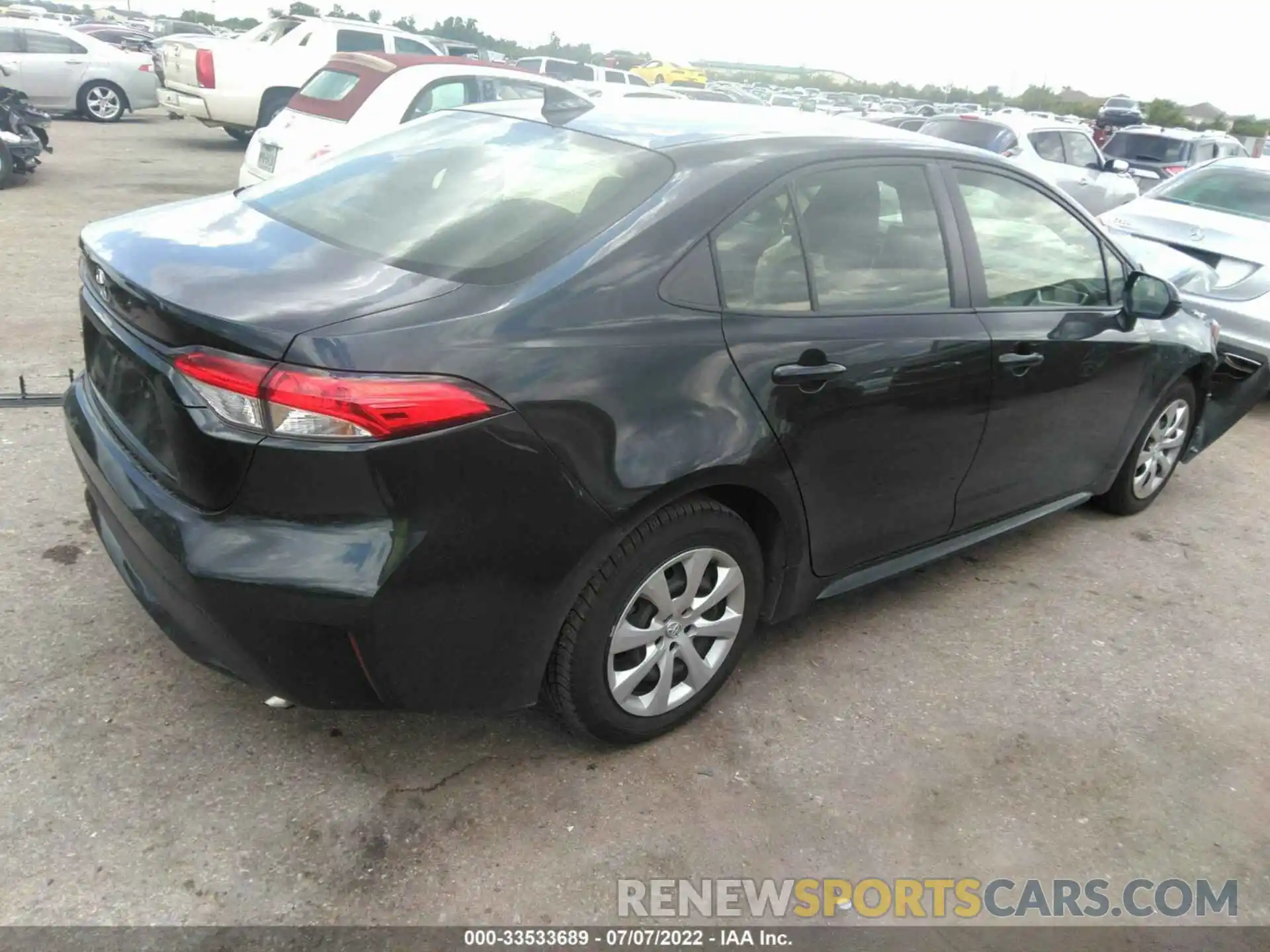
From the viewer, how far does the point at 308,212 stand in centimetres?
288

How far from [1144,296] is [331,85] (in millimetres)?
7020

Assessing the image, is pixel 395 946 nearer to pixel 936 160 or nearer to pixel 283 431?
Result: pixel 283 431

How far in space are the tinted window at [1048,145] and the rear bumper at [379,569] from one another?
1177 centimetres

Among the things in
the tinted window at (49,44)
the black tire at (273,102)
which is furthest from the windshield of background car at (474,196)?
the tinted window at (49,44)

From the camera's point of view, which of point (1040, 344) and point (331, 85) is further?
point (331, 85)

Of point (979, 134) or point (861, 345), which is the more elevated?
point (861, 345)

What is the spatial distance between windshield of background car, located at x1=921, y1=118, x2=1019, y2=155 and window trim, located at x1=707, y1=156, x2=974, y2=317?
9.29 metres

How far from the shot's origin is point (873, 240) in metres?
3.10

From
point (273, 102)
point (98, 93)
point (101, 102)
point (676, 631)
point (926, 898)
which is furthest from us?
point (101, 102)

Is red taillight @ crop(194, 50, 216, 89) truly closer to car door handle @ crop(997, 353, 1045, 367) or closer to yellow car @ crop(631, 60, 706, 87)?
car door handle @ crop(997, 353, 1045, 367)

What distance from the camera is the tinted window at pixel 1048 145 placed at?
40.4ft

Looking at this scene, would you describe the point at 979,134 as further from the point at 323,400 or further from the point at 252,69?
the point at 323,400

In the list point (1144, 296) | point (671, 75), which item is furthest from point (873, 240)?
point (671, 75)

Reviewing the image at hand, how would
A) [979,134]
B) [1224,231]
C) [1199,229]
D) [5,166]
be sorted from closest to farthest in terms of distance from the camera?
[1224,231]
[1199,229]
[5,166]
[979,134]
